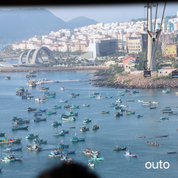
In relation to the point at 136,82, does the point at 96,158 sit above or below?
below

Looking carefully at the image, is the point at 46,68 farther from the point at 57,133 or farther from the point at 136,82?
the point at 57,133

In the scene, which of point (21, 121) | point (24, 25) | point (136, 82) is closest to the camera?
point (21, 121)

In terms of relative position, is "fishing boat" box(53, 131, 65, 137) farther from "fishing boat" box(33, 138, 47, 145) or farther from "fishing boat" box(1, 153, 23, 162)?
"fishing boat" box(1, 153, 23, 162)

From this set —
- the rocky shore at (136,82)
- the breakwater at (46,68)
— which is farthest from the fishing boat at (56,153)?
the breakwater at (46,68)

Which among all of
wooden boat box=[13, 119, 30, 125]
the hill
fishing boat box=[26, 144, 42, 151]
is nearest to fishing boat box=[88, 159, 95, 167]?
fishing boat box=[26, 144, 42, 151]

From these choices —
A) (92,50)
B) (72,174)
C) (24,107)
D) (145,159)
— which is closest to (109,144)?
(145,159)

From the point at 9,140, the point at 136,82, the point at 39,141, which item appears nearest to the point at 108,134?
the point at 39,141
